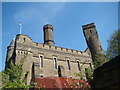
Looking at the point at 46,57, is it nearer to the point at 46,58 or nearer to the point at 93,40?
the point at 46,58

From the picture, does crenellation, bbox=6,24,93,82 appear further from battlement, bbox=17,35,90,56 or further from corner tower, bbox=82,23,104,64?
corner tower, bbox=82,23,104,64

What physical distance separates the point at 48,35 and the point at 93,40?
10511mm

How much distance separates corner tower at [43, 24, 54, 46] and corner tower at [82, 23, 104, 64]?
831 cm

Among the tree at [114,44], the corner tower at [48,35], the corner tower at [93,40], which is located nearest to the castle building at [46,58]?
the corner tower at [48,35]

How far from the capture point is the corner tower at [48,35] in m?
27.1

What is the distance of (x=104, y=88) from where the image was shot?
290cm

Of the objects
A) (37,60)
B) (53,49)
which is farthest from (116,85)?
(53,49)

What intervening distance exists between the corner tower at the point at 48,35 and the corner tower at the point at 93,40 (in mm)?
8311

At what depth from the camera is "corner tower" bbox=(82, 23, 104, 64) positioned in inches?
1076

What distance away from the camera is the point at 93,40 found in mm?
28609

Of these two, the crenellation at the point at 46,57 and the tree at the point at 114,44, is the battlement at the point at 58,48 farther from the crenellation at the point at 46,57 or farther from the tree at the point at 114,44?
the tree at the point at 114,44

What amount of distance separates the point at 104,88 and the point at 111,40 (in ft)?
71.0

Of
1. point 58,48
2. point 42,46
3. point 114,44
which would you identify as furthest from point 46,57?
point 114,44

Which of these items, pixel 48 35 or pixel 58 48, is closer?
pixel 58 48
